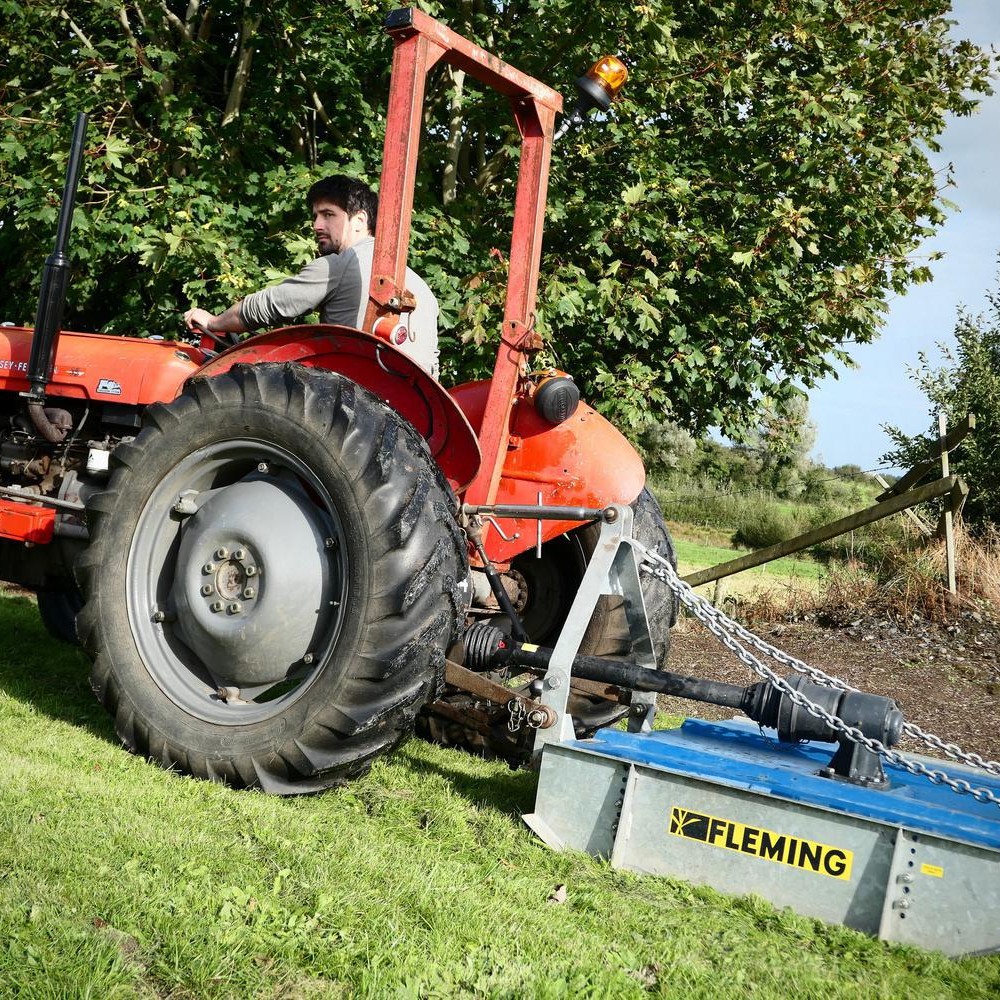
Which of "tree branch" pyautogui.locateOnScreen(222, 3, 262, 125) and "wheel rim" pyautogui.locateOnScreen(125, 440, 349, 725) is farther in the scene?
"tree branch" pyautogui.locateOnScreen(222, 3, 262, 125)

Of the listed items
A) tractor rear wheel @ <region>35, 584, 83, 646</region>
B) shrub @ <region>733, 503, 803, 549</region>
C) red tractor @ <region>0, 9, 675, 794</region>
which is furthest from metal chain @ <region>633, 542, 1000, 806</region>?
shrub @ <region>733, 503, 803, 549</region>

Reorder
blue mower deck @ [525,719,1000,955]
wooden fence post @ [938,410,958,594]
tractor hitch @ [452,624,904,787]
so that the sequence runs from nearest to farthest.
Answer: blue mower deck @ [525,719,1000,955]
tractor hitch @ [452,624,904,787]
wooden fence post @ [938,410,958,594]

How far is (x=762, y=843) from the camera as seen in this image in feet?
8.09

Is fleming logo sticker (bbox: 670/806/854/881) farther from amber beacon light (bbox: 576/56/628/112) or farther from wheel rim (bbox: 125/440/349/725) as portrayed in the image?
amber beacon light (bbox: 576/56/628/112)

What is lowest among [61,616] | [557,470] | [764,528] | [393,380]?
[61,616]

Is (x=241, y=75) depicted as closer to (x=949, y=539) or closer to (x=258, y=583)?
(x=258, y=583)

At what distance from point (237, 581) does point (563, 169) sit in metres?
5.72

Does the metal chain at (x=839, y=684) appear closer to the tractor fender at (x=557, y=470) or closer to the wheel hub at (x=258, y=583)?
the tractor fender at (x=557, y=470)

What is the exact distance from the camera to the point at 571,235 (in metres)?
8.11

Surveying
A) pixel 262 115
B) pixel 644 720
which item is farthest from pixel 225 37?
pixel 644 720

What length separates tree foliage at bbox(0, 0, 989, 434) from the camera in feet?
23.1

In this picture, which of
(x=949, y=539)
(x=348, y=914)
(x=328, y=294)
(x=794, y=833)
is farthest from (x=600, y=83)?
(x=949, y=539)

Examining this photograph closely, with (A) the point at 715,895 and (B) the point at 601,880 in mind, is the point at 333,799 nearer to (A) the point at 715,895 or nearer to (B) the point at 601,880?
(B) the point at 601,880

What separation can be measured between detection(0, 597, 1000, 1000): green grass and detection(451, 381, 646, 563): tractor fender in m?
1.04
